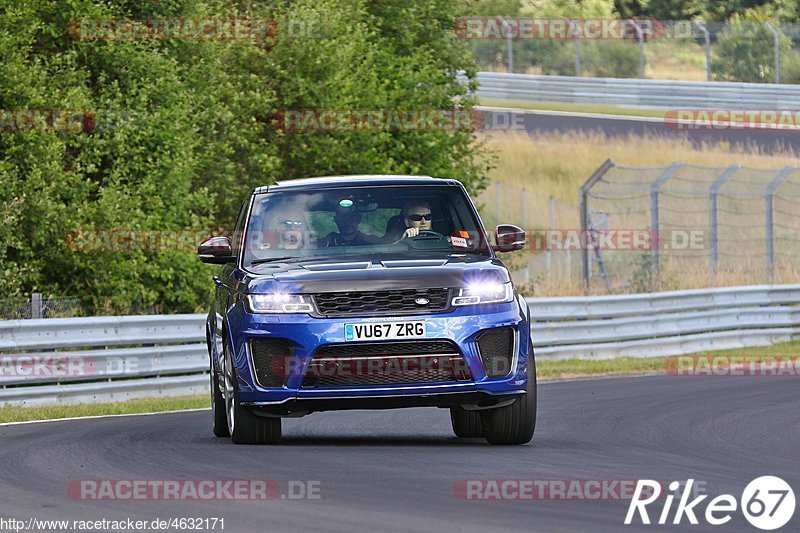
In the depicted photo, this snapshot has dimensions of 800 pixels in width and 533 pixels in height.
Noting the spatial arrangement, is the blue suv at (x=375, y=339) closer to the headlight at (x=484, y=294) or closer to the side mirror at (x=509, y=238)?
the headlight at (x=484, y=294)

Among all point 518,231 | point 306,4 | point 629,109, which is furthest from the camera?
point 629,109

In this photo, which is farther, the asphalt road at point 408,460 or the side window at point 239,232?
the side window at point 239,232

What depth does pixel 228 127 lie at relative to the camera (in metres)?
27.7

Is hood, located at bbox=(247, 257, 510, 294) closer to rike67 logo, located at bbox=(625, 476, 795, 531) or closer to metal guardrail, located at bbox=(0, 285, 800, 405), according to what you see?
rike67 logo, located at bbox=(625, 476, 795, 531)

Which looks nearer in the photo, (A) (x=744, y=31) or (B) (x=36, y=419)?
(B) (x=36, y=419)

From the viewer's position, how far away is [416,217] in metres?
12.0

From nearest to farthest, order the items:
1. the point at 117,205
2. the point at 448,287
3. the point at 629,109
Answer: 1. the point at 448,287
2. the point at 117,205
3. the point at 629,109

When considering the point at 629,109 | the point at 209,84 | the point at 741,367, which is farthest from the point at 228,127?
the point at 629,109

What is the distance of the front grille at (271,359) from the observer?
1073 cm

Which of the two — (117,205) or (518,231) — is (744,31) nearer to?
(117,205)

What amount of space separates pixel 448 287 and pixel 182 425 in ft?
13.1

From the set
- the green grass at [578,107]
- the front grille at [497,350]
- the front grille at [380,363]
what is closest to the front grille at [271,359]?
the front grille at [380,363]

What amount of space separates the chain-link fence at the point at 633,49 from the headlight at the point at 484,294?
121ft

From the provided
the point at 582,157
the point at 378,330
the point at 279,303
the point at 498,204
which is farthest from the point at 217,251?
the point at 582,157
